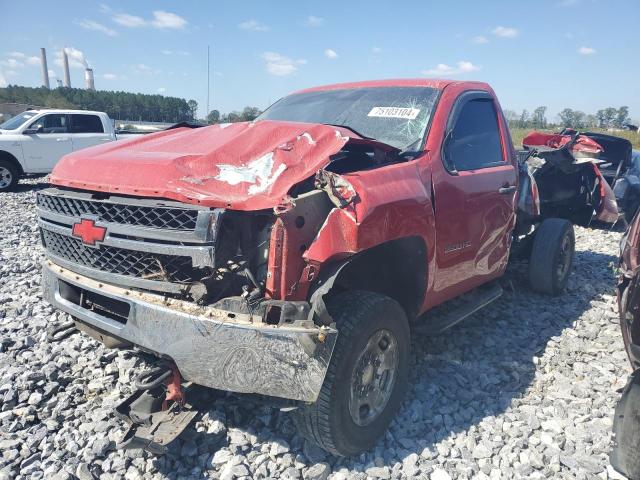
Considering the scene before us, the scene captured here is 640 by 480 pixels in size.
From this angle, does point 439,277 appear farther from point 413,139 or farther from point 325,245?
point 325,245

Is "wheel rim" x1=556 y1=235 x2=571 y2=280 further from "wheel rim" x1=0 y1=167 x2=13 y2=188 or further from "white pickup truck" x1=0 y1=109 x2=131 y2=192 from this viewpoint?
"wheel rim" x1=0 y1=167 x2=13 y2=188

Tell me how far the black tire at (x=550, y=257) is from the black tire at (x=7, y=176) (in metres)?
11.9

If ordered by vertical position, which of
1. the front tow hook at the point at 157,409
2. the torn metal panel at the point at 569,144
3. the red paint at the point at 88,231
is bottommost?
the front tow hook at the point at 157,409

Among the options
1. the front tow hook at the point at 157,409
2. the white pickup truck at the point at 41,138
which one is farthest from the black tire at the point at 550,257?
the white pickup truck at the point at 41,138

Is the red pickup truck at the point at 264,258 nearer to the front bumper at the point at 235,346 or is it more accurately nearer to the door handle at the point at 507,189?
the front bumper at the point at 235,346

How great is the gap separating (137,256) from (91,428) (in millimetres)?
1133

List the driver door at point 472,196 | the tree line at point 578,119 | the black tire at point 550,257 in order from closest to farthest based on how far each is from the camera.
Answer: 1. the driver door at point 472,196
2. the black tire at point 550,257
3. the tree line at point 578,119

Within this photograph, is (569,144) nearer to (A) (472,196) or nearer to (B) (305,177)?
(A) (472,196)

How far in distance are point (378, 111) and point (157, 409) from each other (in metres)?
2.45

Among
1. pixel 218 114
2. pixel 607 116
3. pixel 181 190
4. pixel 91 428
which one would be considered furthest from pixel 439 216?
pixel 607 116

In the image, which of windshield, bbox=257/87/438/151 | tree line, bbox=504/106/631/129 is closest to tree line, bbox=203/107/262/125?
windshield, bbox=257/87/438/151

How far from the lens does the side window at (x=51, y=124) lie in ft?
39.2

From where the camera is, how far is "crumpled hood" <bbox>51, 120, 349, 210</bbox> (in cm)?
222

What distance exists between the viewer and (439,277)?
316 cm
